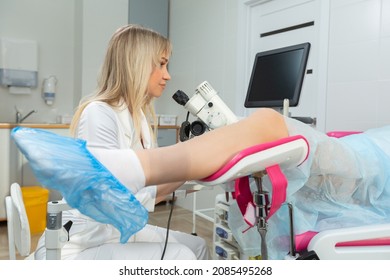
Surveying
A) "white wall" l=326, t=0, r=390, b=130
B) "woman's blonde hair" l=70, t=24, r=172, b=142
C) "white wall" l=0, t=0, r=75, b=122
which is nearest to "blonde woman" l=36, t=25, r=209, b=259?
"woman's blonde hair" l=70, t=24, r=172, b=142

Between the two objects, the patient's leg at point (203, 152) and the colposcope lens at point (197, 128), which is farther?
the colposcope lens at point (197, 128)

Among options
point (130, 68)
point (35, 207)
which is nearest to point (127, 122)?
point (130, 68)

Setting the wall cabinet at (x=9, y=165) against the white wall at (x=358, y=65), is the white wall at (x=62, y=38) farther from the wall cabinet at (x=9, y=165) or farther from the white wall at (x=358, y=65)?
the white wall at (x=358, y=65)

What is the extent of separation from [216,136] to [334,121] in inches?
62.9

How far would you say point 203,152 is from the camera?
29.6 inches

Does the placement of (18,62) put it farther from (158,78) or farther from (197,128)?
(197,128)

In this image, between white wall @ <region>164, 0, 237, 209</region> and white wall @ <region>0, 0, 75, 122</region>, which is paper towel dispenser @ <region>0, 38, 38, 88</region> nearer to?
white wall @ <region>0, 0, 75, 122</region>

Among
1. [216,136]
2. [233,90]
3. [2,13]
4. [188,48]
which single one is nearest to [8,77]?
[2,13]

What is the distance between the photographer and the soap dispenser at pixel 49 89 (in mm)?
3449

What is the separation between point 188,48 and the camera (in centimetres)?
353

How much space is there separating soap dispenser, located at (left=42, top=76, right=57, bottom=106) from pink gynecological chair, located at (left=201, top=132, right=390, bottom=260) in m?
3.08

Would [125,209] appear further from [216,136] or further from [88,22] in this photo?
[88,22]

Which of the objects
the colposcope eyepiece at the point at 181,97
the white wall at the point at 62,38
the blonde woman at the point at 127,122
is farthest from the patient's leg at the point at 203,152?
the white wall at the point at 62,38

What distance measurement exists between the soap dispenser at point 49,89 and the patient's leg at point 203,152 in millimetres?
3063
